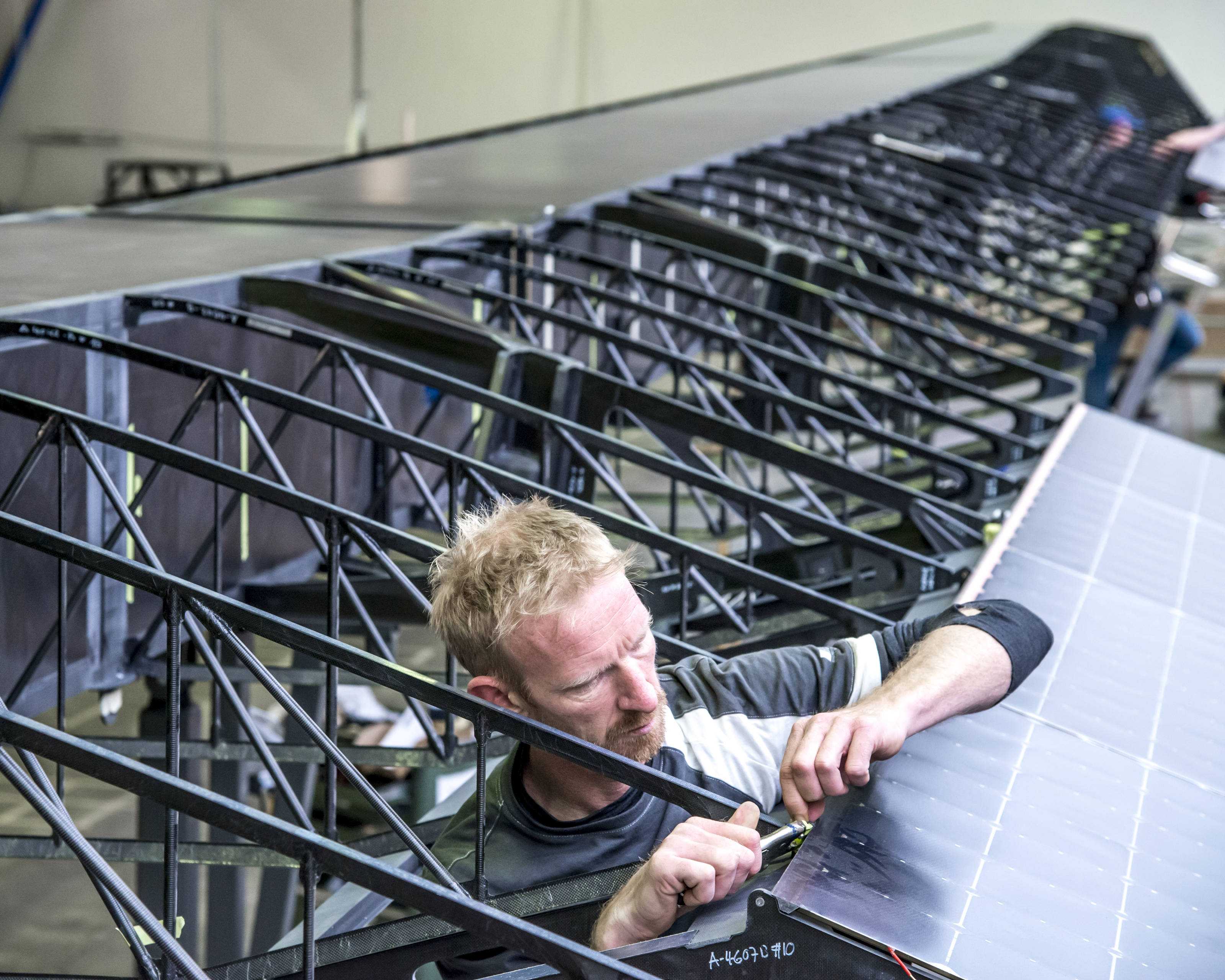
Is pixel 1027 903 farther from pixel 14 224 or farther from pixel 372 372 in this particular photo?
pixel 14 224

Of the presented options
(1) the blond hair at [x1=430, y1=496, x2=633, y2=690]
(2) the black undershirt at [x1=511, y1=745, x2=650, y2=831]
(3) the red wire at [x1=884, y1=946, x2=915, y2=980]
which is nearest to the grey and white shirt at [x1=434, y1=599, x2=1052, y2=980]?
(2) the black undershirt at [x1=511, y1=745, x2=650, y2=831]

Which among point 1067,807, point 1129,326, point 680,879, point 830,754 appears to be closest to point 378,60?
point 1129,326

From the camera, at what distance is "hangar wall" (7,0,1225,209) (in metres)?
20.9

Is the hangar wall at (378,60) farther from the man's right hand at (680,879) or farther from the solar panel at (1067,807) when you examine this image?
the man's right hand at (680,879)

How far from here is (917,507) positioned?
361 centimetres

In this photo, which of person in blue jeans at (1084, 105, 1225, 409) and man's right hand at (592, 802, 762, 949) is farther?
person in blue jeans at (1084, 105, 1225, 409)

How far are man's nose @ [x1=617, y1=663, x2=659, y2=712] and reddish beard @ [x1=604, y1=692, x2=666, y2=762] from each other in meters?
0.02

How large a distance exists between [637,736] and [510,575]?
0.34m

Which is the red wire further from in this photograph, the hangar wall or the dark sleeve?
the hangar wall

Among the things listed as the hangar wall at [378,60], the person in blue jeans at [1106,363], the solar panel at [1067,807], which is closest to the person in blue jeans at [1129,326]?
the person in blue jeans at [1106,363]

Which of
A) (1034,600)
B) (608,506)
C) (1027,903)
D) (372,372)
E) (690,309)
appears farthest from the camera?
(690,309)

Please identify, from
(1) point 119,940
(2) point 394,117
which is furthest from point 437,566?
(2) point 394,117

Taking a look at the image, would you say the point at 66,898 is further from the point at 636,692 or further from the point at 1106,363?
the point at 636,692

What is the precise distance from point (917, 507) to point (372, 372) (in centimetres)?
251
